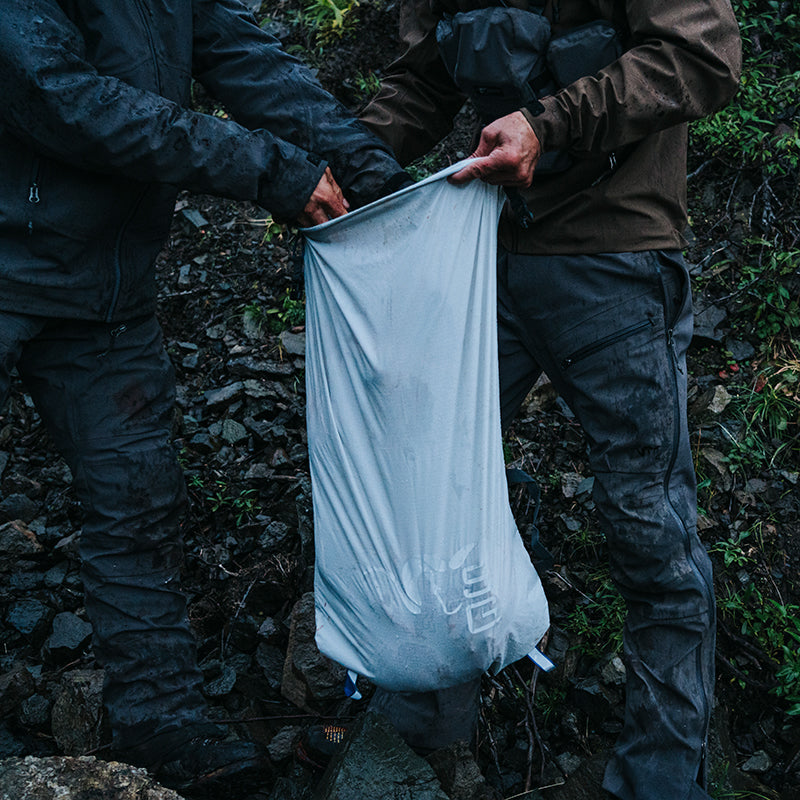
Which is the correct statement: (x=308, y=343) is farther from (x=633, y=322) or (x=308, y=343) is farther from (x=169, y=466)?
(x=633, y=322)

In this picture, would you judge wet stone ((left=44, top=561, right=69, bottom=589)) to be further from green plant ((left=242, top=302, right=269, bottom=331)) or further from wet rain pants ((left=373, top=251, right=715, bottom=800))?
wet rain pants ((left=373, top=251, right=715, bottom=800))

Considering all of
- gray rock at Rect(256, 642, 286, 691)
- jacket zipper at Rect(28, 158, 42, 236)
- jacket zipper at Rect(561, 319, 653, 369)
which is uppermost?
jacket zipper at Rect(28, 158, 42, 236)

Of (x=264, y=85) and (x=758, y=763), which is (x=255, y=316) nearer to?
(x=264, y=85)

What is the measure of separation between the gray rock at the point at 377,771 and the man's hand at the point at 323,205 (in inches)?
50.4

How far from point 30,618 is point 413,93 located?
225 cm

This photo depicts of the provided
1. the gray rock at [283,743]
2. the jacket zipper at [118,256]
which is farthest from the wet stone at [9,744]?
the jacket zipper at [118,256]

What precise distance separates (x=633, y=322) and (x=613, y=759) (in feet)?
3.74

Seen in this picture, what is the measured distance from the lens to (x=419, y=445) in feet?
6.75

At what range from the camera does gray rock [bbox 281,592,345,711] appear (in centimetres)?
286

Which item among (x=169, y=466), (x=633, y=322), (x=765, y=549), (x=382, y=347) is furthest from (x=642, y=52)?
(x=765, y=549)

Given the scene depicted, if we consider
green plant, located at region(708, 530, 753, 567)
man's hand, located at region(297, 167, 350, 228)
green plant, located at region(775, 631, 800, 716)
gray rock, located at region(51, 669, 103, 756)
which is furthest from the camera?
green plant, located at region(708, 530, 753, 567)

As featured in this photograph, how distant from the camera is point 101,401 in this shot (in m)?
2.50

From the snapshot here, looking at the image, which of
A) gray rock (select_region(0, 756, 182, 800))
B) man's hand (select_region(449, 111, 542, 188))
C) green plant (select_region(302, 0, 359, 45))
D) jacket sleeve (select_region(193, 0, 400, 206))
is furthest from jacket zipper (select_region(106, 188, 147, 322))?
green plant (select_region(302, 0, 359, 45))

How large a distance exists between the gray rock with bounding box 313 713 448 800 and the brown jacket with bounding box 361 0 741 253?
1.30 meters
